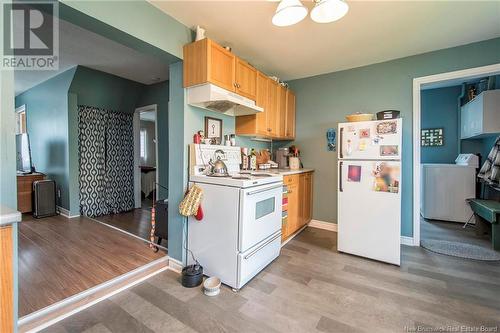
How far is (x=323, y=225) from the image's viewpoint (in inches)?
147

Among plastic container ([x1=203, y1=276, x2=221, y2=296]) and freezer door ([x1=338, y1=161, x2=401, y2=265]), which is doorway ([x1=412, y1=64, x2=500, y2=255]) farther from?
plastic container ([x1=203, y1=276, x2=221, y2=296])

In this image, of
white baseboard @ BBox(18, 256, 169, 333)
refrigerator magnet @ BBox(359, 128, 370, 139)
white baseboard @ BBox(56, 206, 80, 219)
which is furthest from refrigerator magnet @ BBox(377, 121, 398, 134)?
white baseboard @ BBox(56, 206, 80, 219)

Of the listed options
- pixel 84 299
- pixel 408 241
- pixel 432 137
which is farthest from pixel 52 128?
pixel 432 137

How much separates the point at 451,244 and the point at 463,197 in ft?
4.87

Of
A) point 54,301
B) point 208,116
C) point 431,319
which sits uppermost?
point 208,116

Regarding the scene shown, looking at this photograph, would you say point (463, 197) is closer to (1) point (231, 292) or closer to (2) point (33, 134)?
(1) point (231, 292)

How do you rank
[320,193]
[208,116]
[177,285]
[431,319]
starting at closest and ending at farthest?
[431,319], [177,285], [208,116], [320,193]

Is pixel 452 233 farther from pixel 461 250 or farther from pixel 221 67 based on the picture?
pixel 221 67

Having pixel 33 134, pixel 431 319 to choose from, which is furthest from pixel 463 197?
pixel 33 134

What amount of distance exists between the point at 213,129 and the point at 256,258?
155 centimetres

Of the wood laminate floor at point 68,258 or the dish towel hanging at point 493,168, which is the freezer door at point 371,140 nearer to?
the dish towel hanging at point 493,168

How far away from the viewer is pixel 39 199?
12.7 feet

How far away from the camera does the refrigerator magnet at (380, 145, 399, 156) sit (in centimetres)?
244

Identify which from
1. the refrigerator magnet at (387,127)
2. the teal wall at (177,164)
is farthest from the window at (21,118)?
the refrigerator magnet at (387,127)
